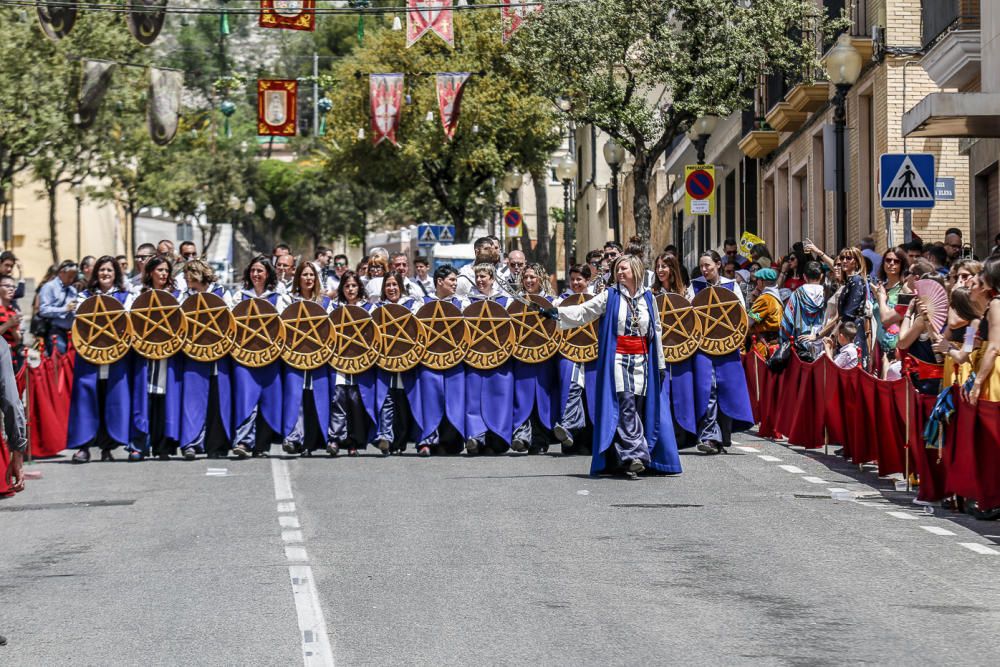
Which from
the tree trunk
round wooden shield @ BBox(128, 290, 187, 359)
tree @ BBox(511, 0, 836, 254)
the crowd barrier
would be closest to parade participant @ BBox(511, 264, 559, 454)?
the crowd barrier

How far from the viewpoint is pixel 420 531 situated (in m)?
11.6

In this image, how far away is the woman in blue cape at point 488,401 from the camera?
17828 mm

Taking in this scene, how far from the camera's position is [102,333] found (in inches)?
691

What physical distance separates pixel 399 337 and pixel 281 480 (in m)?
3.11

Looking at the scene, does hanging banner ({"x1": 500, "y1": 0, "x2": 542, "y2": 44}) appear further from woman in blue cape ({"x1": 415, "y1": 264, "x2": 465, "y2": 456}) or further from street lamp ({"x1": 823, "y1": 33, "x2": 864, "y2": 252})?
woman in blue cape ({"x1": 415, "y1": 264, "x2": 465, "y2": 456})

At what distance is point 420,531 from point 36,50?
121 feet

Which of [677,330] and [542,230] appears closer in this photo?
[677,330]

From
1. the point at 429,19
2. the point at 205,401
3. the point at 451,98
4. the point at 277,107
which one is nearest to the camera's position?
the point at 205,401

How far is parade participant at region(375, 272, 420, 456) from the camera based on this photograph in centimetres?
1805

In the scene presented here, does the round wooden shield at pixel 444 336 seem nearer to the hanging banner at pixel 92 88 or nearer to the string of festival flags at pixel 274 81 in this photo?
the string of festival flags at pixel 274 81

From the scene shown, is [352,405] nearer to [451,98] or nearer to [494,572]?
[494,572]

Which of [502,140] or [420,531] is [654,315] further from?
[502,140]

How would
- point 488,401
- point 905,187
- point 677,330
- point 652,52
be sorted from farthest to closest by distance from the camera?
point 652,52 < point 905,187 < point 488,401 < point 677,330

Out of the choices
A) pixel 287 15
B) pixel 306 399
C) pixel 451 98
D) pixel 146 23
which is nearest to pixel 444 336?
pixel 306 399
